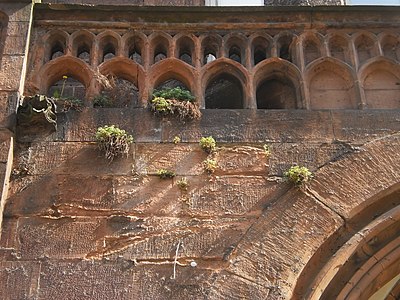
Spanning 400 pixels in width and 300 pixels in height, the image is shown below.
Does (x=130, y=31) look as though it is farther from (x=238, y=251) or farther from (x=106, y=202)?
(x=238, y=251)

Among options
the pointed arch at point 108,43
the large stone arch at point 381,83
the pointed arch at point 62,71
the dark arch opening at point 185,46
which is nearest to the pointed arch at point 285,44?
the large stone arch at point 381,83

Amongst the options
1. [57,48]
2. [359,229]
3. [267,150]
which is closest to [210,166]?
[267,150]

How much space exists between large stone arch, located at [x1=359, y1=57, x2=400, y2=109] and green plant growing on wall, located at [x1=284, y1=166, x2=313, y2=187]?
1.04 m

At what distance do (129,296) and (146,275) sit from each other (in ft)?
0.67

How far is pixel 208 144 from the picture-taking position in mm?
5871

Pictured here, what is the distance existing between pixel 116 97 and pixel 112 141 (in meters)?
0.64

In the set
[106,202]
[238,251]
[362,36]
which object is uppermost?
[362,36]

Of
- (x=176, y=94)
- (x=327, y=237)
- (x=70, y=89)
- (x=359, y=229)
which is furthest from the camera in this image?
(x=70, y=89)

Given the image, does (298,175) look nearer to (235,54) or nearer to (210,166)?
(210,166)

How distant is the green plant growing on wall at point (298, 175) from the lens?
5.67 metres

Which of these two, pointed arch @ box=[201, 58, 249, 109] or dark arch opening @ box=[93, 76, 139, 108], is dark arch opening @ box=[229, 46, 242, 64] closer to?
pointed arch @ box=[201, 58, 249, 109]

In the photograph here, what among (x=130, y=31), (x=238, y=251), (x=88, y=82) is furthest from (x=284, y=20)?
(x=238, y=251)

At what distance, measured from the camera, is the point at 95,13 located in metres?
6.65

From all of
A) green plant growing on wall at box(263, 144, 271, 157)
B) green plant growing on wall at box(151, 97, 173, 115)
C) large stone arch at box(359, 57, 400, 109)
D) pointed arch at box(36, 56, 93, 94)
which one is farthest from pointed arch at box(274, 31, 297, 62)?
pointed arch at box(36, 56, 93, 94)
